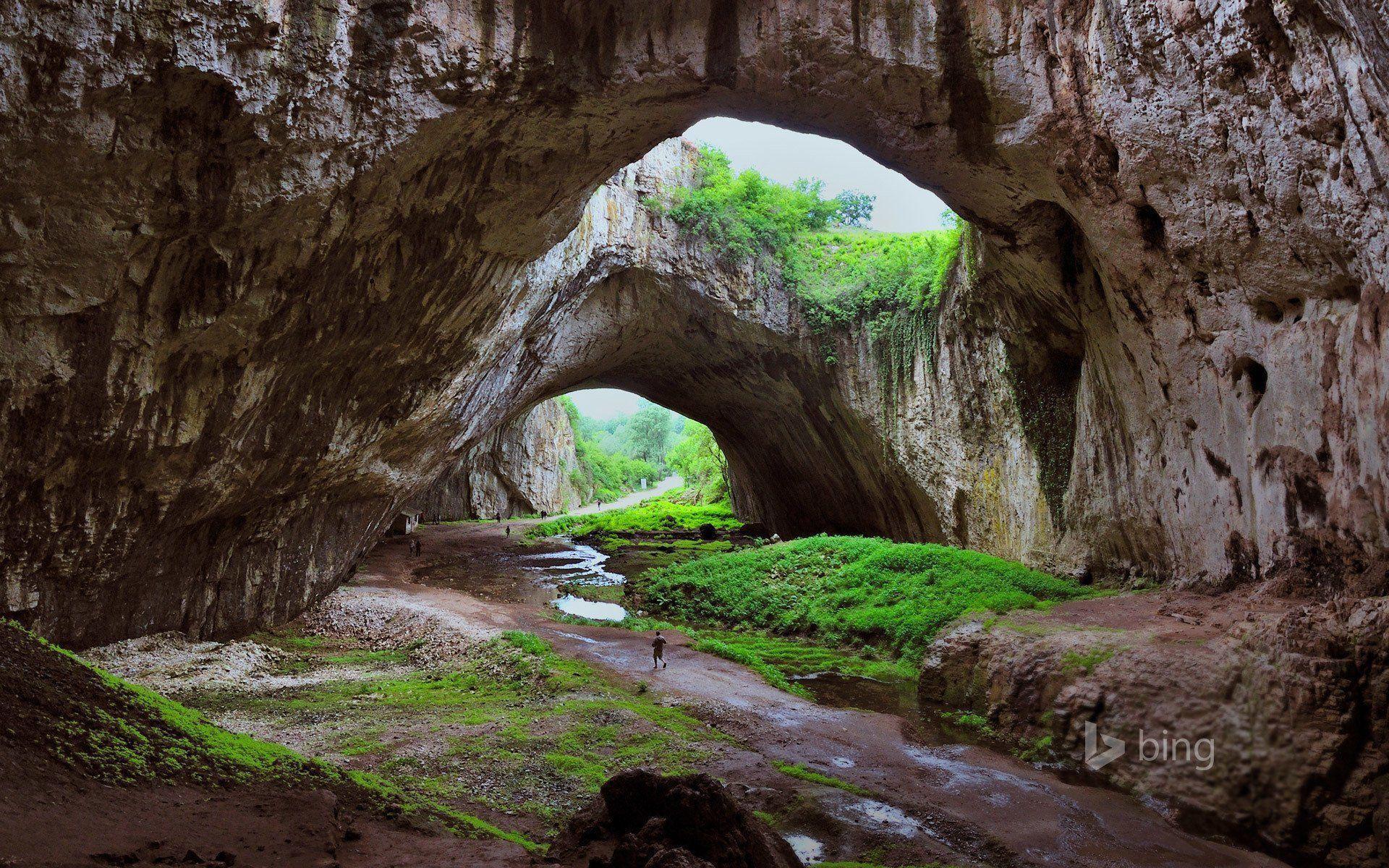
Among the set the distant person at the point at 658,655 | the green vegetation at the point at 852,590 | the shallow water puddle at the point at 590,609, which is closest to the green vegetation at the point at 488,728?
the distant person at the point at 658,655

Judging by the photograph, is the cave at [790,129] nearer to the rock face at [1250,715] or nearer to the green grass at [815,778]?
the rock face at [1250,715]

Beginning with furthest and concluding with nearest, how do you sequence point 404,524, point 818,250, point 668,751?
point 404,524 → point 818,250 → point 668,751

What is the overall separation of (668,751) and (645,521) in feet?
83.3

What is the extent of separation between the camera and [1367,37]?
17.7 ft

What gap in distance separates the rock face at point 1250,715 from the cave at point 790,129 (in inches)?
1.2

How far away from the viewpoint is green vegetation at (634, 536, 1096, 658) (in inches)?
460

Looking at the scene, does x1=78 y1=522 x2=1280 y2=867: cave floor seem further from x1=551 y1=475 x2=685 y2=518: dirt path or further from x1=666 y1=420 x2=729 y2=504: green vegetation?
x1=551 y1=475 x2=685 y2=518: dirt path

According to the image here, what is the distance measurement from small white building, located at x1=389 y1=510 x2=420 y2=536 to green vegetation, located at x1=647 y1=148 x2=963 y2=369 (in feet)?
56.3

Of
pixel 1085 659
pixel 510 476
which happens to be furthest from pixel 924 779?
pixel 510 476

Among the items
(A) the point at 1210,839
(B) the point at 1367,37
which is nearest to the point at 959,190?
Answer: (B) the point at 1367,37

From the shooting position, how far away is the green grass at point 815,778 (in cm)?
651


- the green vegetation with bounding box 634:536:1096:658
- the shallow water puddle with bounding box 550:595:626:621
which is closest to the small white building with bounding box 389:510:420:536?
the shallow water puddle with bounding box 550:595:626:621

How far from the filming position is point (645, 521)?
32.6 metres

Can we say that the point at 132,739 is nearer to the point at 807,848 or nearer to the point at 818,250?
the point at 807,848
